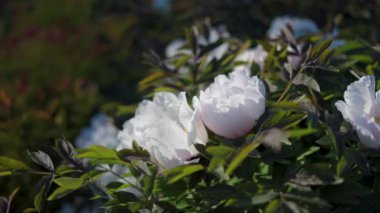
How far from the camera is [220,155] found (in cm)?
97

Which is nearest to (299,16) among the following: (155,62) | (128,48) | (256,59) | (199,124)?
(256,59)

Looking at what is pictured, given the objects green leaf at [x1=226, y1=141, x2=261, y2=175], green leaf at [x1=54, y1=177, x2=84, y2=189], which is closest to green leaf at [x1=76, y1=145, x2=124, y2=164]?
green leaf at [x1=54, y1=177, x2=84, y2=189]

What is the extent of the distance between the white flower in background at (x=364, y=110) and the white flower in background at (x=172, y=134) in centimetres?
26

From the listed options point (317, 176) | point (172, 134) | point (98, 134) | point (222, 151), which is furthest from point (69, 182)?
point (98, 134)

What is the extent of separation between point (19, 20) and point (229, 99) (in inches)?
132

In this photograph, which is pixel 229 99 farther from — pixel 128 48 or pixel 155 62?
pixel 128 48

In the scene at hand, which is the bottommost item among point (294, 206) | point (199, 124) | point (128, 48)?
point (128, 48)

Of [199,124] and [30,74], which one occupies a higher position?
[199,124]

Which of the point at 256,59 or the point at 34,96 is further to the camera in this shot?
the point at 34,96

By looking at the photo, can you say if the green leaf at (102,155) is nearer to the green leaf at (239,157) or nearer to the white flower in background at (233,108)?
the white flower in background at (233,108)

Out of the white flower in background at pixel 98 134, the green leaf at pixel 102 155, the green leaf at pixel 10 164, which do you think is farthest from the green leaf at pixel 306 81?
the white flower in background at pixel 98 134

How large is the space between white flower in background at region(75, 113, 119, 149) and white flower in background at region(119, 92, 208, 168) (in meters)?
0.98

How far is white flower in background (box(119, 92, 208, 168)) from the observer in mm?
1095

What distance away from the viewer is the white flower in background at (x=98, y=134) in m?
2.24
